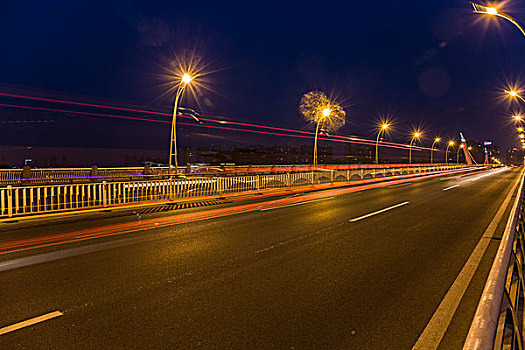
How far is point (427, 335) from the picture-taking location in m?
3.48

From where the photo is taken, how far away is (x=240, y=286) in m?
4.77

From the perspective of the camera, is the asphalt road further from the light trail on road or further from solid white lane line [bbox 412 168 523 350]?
the light trail on road

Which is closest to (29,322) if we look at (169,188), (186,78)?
(169,188)

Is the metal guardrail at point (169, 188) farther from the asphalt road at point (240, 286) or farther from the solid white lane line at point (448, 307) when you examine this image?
the solid white lane line at point (448, 307)

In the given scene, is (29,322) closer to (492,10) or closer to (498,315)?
(498,315)

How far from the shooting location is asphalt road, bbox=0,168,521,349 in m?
3.44

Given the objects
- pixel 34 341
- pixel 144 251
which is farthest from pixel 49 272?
pixel 34 341

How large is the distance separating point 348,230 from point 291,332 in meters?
5.53

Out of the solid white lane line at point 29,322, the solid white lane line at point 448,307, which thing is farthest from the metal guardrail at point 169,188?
the solid white lane line at point 448,307

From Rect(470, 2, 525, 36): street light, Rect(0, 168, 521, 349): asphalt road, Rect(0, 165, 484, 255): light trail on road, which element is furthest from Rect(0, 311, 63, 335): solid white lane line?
Rect(470, 2, 525, 36): street light

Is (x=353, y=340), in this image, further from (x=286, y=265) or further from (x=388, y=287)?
(x=286, y=265)

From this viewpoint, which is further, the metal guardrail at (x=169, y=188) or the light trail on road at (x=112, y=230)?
the metal guardrail at (x=169, y=188)

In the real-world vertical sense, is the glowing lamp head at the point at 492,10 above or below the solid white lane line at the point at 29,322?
above

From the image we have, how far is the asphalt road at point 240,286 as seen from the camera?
3441 mm
